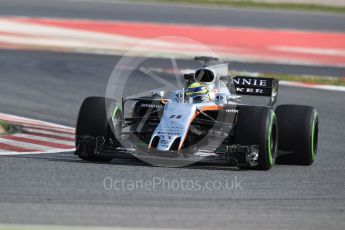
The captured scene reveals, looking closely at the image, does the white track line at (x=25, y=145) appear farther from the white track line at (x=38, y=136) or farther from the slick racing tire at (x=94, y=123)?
the slick racing tire at (x=94, y=123)

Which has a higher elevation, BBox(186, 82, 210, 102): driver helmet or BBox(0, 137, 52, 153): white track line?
BBox(186, 82, 210, 102): driver helmet

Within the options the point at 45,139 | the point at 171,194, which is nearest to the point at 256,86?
the point at 45,139

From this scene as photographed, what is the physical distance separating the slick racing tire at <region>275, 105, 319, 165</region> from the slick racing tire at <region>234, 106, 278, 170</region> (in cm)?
91

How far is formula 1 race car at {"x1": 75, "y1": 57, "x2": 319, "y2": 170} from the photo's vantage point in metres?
11.3

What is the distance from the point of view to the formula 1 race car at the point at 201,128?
11297 mm

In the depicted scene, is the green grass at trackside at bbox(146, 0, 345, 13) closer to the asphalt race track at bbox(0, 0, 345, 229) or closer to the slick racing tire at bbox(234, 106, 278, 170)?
the asphalt race track at bbox(0, 0, 345, 229)

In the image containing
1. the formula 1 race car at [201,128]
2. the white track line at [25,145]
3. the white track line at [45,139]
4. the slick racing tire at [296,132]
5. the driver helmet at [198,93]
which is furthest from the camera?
the white track line at [45,139]

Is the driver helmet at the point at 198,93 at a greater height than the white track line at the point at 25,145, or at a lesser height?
greater

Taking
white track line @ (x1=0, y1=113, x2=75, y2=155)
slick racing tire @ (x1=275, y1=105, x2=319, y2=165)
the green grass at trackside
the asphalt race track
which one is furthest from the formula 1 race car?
the green grass at trackside

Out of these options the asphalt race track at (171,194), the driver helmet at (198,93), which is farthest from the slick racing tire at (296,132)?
the driver helmet at (198,93)

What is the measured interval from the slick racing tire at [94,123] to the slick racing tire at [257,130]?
61.0 inches

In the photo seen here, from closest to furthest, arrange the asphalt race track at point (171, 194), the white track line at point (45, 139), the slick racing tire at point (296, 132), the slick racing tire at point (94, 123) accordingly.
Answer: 1. the asphalt race track at point (171, 194)
2. the slick racing tire at point (94, 123)
3. the slick racing tire at point (296, 132)
4. the white track line at point (45, 139)

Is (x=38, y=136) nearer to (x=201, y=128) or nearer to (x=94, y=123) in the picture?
(x=94, y=123)

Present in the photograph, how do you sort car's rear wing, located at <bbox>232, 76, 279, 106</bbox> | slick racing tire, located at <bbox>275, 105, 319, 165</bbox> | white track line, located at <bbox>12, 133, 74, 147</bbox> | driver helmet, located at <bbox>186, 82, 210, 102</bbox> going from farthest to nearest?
white track line, located at <bbox>12, 133, 74, 147</bbox> → car's rear wing, located at <bbox>232, 76, 279, 106</bbox> → slick racing tire, located at <bbox>275, 105, 319, 165</bbox> → driver helmet, located at <bbox>186, 82, 210, 102</bbox>
